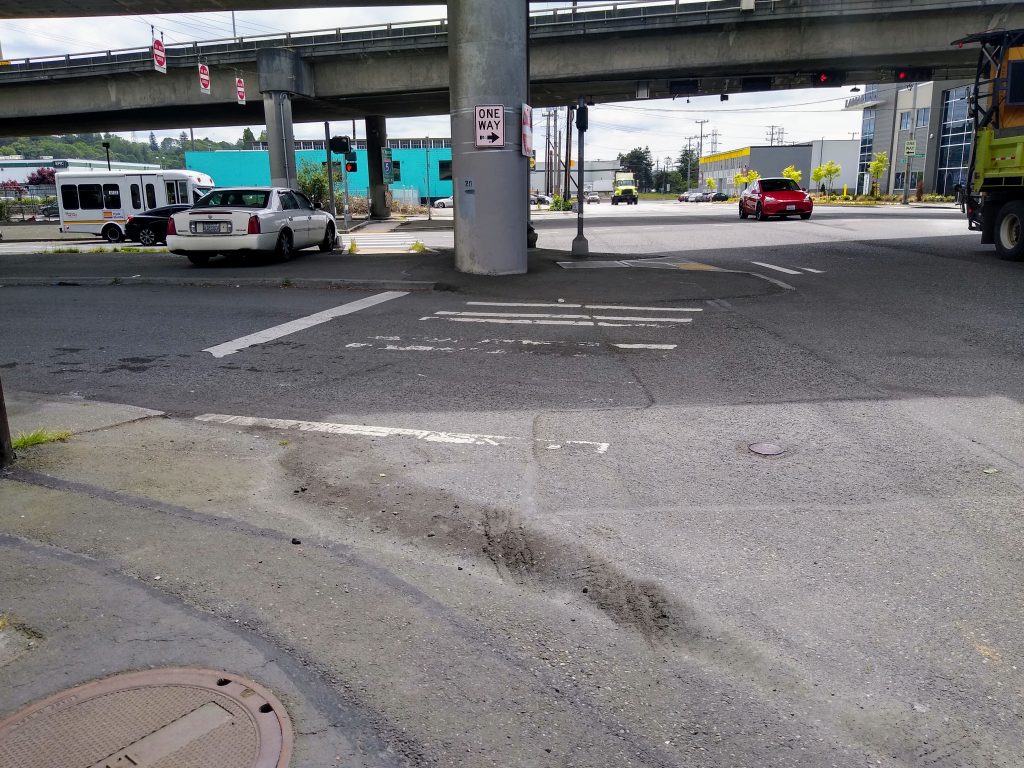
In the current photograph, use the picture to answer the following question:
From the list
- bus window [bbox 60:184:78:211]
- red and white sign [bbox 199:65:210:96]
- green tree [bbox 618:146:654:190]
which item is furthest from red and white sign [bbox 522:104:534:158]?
green tree [bbox 618:146:654:190]

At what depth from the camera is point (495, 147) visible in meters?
13.8

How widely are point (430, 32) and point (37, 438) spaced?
29892mm

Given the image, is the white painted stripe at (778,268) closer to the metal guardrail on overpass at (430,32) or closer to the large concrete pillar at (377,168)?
the metal guardrail on overpass at (430,32)

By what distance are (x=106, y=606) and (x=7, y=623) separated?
36cm

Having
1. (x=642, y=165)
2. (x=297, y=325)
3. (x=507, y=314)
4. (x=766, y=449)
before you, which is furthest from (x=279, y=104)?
(x=642, y=165)

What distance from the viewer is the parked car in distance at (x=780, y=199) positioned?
33.0 meters

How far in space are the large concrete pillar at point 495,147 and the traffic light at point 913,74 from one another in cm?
2544

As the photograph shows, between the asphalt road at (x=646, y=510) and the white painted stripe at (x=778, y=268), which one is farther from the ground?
the white painted stripe at (x=778, y=268)

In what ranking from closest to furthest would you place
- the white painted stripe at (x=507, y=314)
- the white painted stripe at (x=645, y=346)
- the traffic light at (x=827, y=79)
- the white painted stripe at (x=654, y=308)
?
the white painted stripe at (x=645, y=346), the white painted stripe at (x=507, y=314), the white painted stripe at (x=654, y=308), the traffic light at (x=827, y=79)

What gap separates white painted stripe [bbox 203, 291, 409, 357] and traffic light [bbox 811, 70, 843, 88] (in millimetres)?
27048

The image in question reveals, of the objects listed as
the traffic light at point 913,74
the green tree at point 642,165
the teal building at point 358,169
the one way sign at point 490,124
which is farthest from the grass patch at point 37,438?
the green tree at point 642,165

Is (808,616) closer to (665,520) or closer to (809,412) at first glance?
(665,520)

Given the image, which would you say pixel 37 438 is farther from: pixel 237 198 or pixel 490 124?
A: pixel 237 198

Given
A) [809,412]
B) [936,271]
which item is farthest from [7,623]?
[936,271]
